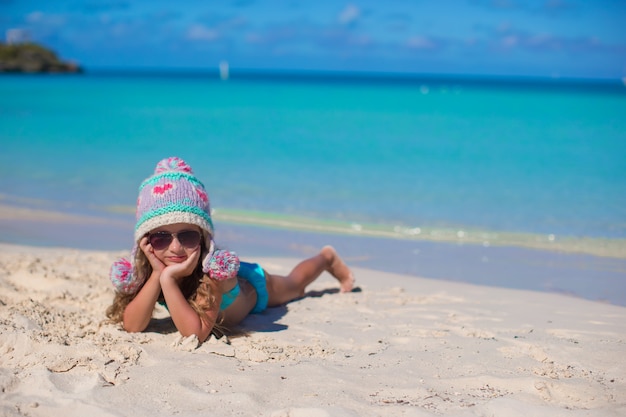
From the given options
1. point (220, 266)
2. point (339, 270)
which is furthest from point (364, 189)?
point (220, 266)

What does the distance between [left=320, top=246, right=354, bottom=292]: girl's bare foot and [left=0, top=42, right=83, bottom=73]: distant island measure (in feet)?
228

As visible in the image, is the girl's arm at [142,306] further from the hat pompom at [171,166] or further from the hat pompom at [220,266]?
the hat pompom at [171,166]

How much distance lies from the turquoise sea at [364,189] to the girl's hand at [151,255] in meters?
2.77

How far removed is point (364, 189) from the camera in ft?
33.0

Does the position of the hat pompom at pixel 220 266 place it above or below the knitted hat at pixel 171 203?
below

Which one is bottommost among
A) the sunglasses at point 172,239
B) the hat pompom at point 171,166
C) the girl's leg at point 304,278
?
the girl's leg at point 304,278

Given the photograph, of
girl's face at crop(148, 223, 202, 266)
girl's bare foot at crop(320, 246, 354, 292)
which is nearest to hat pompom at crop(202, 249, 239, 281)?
girl's face at crop(148, 223, 202, 266)

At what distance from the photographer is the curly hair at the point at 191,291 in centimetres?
361

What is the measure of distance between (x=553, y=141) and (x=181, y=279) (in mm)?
15694

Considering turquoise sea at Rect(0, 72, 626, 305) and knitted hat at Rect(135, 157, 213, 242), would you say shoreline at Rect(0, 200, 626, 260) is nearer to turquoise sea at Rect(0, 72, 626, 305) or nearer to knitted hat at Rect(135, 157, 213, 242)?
turquoise sea at Rect(0, 72, 626, 305)

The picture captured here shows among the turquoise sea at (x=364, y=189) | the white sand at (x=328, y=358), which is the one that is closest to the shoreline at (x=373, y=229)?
the turquoise sea at (x=364, y=189)

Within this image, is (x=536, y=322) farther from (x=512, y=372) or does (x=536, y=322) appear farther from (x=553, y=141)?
(x=553, y=141)

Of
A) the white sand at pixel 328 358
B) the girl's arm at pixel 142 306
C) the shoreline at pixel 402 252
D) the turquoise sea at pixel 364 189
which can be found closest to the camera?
the white sand at pixel 328 358

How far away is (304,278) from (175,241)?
1.39 meters
